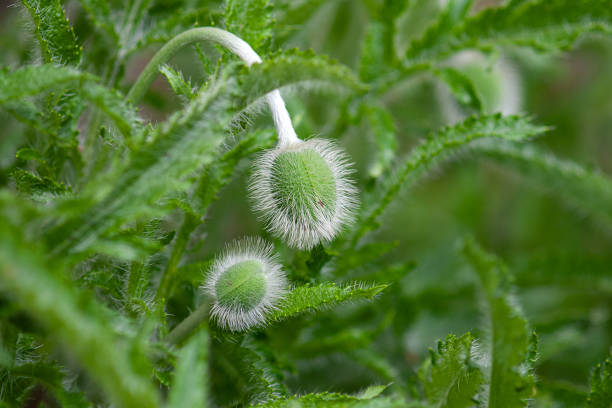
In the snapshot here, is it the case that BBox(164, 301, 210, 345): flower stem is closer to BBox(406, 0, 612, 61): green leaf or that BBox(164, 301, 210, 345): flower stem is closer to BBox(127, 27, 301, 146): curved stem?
BBox(127, 27, 301, 146): curved stem

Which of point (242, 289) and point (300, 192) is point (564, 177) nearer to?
point (300, 192)

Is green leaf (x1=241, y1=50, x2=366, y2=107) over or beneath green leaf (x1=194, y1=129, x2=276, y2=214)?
over

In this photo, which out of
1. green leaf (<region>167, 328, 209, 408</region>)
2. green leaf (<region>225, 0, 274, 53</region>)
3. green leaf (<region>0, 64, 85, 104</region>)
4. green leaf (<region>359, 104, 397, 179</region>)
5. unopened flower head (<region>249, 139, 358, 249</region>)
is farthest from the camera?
green leaf (<region>359, 104, 397, 179</region>)

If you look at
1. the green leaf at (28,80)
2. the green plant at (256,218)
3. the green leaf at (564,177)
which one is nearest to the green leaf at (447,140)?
the green plant at (256,218)

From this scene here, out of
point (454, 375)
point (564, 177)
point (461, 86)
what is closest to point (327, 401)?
point (454, 375)

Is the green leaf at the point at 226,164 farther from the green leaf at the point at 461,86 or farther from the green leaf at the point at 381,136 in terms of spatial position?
the green leaf at the point at 461,86

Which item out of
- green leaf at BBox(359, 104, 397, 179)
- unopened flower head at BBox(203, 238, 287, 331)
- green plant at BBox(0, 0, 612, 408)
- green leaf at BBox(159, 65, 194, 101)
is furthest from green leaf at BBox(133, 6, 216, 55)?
unopened flower head at BBox(203, 238, 287, 331)
